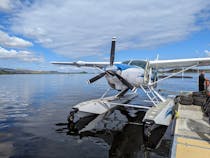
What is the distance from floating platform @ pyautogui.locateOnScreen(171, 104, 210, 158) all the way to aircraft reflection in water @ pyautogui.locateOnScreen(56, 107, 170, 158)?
2.37 ft

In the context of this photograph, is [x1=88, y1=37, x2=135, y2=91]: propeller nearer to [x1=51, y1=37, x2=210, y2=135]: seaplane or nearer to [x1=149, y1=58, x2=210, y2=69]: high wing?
[x1=51, y1=37, x2=210, y2=135]: seaplane

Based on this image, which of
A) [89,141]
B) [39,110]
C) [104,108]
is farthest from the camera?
[39,110]

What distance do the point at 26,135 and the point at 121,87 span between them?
13.1ft

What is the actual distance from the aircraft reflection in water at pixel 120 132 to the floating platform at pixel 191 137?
723 millimetres

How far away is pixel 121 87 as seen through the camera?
26.3 feet

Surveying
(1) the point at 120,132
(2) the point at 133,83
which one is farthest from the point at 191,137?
(2) the point at 133,83

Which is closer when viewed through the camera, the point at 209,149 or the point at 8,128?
the point at 209,149

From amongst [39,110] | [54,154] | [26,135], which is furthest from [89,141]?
[39,110]

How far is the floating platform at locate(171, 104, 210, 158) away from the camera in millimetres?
3705

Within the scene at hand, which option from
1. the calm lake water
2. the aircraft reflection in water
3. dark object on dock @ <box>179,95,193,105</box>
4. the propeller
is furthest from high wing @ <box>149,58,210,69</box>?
the calm lake water

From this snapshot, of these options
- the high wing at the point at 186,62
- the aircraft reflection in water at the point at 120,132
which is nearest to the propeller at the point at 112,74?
the aircraft reflection in water at the point at 120,132

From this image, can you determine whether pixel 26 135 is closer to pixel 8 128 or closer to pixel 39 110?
pixel 8 128

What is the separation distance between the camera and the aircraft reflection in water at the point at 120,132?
204 inches

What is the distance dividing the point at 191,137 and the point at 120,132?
260 centimetres
